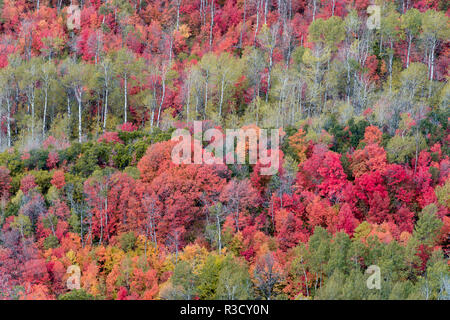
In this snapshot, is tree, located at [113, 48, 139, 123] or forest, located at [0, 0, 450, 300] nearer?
forest, located at [0, 0, 450, 300]

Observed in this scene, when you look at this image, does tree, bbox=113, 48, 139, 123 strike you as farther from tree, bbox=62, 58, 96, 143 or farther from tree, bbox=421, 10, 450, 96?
tree, bbox=421, 10, 450, 96

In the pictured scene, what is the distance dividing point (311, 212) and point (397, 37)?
96.7 ft

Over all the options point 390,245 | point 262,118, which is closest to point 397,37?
point 262,118

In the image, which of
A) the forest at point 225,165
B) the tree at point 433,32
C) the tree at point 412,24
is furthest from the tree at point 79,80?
the tree at point 433,32

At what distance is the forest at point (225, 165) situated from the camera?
46.2 metres

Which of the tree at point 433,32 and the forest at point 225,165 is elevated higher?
the tree at point 433,32

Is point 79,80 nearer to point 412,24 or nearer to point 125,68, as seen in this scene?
point 125,68

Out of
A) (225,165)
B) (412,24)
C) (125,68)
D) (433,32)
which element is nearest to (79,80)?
(125,68)

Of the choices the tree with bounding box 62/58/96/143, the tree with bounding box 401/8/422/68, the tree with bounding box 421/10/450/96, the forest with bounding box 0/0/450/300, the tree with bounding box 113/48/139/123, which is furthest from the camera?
the tree with bounding box 401/8/422/68

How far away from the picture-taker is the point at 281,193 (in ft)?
178

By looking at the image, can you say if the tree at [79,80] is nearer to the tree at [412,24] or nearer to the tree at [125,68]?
the tree at [125,68]

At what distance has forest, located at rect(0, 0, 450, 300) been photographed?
151 feet

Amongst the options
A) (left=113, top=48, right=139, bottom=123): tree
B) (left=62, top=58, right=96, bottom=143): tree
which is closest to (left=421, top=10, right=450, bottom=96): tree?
(left=113, top=48, right=139, bottom=123): tree

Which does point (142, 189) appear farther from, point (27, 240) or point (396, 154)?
point (396, 154)
